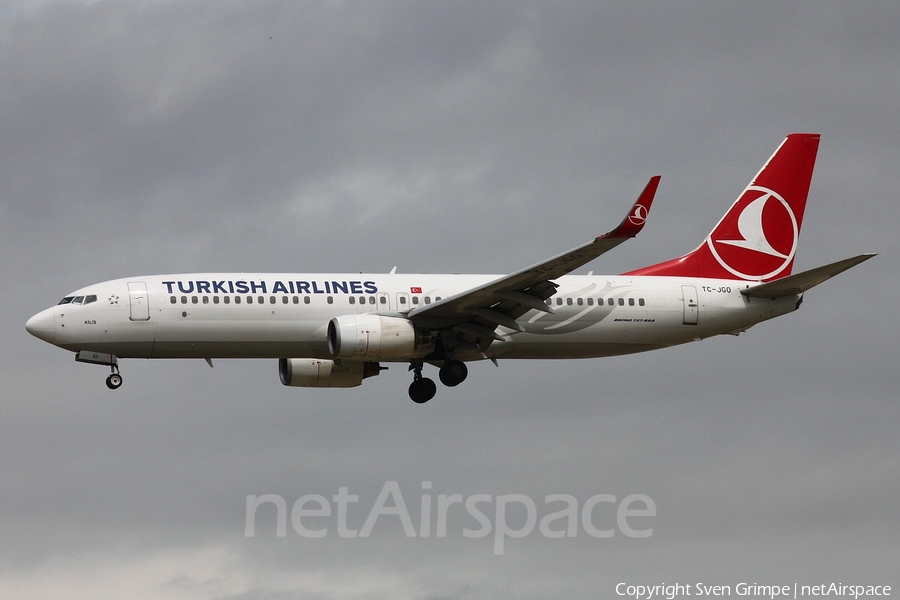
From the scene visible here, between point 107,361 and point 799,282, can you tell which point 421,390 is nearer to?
point 107,361

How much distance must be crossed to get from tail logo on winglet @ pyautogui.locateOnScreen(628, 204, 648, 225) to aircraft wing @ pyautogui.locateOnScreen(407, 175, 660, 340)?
1.36 metres

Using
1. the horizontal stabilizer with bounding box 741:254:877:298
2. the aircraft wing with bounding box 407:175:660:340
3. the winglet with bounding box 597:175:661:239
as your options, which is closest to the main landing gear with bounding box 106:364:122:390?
the aircraft wing with bounding box 407:175:660:340

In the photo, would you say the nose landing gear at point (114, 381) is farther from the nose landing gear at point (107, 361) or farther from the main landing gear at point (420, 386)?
the main landing gear at point (420, 386)

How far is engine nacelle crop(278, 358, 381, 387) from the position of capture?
167 feet

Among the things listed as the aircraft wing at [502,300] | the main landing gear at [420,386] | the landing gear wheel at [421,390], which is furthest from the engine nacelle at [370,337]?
the landing gear wheel at [421,390]

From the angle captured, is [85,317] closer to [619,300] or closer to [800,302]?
[619,300]

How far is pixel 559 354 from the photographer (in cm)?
5003

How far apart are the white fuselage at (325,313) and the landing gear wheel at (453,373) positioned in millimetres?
673

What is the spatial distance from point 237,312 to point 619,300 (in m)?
13.1

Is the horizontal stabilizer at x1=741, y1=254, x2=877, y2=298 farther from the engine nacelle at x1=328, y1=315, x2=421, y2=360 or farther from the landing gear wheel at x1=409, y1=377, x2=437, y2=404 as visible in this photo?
the engine nacelle at x1=328, y1=315, x2=421, y2=360

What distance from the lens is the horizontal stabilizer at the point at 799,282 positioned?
46.4 meters

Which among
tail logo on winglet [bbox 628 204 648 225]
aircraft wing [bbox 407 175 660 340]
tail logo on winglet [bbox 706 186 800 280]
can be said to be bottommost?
aircraft wing [bbox 407 175 660 340]

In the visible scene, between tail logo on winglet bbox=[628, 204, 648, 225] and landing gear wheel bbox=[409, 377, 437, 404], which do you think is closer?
tail logo on winglet bbox=[628, 204, 648, 225]

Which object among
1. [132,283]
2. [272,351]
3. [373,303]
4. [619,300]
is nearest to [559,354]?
[619,300]
